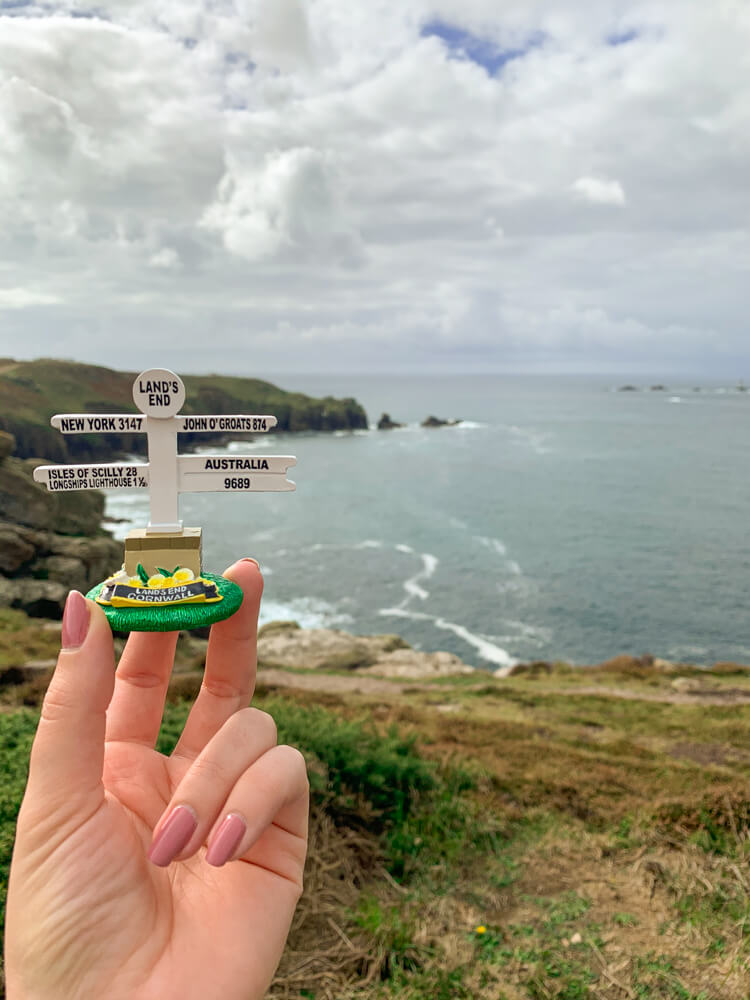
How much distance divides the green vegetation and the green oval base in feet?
129

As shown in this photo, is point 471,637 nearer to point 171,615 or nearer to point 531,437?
point 171,615

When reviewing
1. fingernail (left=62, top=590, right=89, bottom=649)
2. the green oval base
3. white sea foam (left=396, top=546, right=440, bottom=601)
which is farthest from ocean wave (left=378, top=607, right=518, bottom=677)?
fingernail (left=62, top=590, right=89, bottom=649)

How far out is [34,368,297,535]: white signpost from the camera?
3.53 metres

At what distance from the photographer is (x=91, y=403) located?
88.0 m

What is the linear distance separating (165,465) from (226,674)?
4.20 ft

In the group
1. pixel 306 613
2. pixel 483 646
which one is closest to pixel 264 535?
pixel 306 613

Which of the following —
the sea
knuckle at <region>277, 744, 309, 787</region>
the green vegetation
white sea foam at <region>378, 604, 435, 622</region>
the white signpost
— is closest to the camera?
knuckle at <region>277, 744, 309, 787</region>

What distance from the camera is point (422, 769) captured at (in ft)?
28.8

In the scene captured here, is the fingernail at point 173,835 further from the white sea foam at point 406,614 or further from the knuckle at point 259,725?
the white sea foam at point 406,614

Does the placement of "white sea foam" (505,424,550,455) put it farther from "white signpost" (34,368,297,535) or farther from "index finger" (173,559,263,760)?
"index finger" (173,559,263,760)

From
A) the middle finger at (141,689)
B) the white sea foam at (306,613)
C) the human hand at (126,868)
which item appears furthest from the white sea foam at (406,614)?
the human hand at (126,868)

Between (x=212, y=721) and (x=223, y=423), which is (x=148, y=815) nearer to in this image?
(x=212, y=721)

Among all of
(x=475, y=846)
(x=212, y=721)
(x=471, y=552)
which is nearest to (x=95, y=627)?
(x=212, y=721)

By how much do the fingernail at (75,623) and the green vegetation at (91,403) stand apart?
39.8 m
